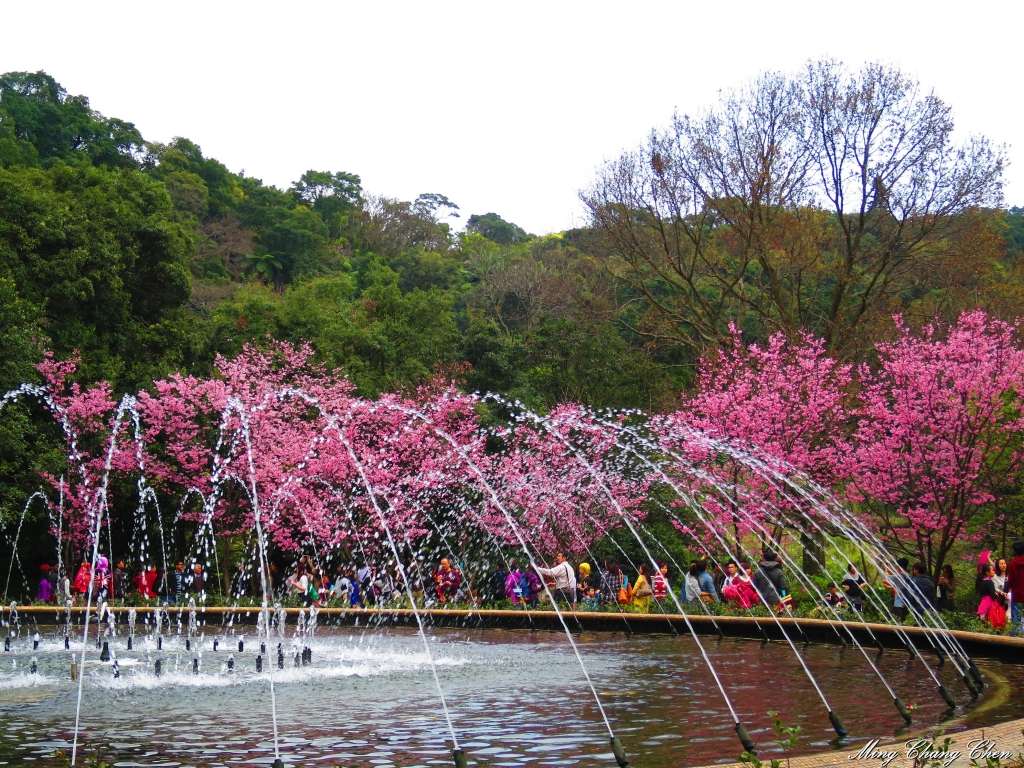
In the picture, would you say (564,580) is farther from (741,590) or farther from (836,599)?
(836,599)

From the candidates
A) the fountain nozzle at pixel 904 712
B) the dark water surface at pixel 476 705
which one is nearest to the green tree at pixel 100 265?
the dark water surface at pixel 476 705

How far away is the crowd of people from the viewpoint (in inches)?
610

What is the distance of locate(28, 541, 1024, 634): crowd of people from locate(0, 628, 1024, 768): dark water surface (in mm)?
1336

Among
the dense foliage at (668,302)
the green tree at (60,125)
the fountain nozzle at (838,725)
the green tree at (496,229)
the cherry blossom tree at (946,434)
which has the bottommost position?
the fountain nozzle at (838,725)

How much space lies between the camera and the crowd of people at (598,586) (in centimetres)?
1550

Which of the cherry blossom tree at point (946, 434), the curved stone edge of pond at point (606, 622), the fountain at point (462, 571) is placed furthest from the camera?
the cherry blossom tree at point (946, 434)

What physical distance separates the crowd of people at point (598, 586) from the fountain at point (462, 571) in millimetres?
282

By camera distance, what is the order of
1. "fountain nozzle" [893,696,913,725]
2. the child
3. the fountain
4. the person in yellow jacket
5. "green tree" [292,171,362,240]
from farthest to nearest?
"green tree" [292,171,362,240] → the person in yellow jacket → the child → the fountain → "fountain nozzle" [893,696,913,725]

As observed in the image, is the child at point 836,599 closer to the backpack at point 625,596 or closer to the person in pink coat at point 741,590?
the person in pink coat at point 741,590

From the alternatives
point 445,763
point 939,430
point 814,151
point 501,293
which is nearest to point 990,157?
point 814,151

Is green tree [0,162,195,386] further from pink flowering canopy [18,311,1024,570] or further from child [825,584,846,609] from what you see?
child [825,584,846,609]

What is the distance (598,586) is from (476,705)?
15904 millimetres

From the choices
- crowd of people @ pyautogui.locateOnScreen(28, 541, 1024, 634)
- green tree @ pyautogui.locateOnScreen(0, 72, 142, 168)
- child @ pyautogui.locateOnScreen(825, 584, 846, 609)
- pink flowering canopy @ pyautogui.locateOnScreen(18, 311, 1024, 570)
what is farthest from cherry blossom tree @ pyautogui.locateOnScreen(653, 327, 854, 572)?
green tree @ pyautogui.locateOnScreen(0, 72, 142, 168)

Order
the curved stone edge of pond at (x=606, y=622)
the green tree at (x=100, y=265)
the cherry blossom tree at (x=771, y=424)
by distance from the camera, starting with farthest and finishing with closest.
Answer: the green tree at (x=100, y=265), the cherry blossom tree at (x=771, y=424), the curved stone edge of pond at (x=606, y=622)
